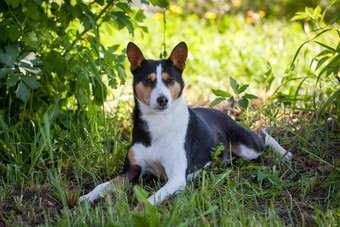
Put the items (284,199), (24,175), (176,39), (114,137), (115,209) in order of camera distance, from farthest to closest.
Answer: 1. (176,39)
2. (114,137)
3. (24,175)
4. (284,199)
5. (115,209)

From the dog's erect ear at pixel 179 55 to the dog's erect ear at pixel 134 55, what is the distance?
23 cm

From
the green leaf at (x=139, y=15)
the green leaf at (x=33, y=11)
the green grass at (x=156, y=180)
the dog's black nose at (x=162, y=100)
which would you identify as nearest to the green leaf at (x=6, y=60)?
the green leaf at (x=33, y=11)

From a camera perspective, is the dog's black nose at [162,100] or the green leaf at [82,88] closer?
the dog's black nose at [162,100]

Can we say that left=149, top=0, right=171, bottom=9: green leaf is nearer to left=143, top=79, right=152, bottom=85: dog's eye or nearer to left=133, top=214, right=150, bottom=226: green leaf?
left=143, top=79, right=152, bottom=85: dog's eye

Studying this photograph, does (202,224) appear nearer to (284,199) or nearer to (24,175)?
(284,199)

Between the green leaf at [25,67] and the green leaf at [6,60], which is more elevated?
the green leaf at [6,60]

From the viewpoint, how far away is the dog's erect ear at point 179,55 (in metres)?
3.24

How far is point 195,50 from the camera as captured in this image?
655 centimetres

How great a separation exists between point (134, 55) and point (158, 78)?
11.2 inches

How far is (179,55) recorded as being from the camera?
3.28m

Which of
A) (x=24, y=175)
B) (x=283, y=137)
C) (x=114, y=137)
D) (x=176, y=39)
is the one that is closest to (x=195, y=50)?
(x=176, y=39)

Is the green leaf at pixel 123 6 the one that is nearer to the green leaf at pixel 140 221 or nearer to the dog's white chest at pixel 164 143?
the dog's white chest at pixel 164 143

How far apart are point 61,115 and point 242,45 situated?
3811mm

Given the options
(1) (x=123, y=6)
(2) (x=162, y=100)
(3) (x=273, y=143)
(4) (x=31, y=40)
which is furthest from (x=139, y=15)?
(3) (x=273, y=143)
